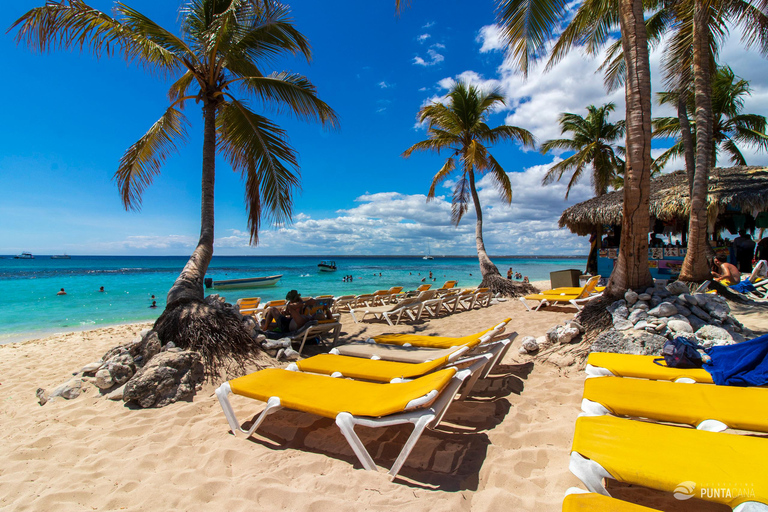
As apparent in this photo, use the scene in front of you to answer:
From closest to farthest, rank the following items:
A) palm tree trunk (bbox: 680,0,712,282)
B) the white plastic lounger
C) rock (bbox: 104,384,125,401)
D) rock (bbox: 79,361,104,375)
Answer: the white plastic lounger < rock (bbox: 104,384,125,401) < rock (bbox: 79,361,104,375) < palm tree trunk (bbox: 680,0,712,282)

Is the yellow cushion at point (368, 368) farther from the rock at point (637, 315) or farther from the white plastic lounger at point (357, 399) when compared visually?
the rock at point (637, 315)

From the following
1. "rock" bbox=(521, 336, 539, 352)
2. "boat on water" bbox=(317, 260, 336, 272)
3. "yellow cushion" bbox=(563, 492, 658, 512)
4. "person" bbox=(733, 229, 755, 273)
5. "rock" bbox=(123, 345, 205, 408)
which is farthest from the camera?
"boat on water" bbox=(317, 260, 336, 272)

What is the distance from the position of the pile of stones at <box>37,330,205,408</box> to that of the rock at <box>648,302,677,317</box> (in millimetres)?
5147

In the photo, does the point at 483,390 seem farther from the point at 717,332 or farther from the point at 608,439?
the point at 717,332

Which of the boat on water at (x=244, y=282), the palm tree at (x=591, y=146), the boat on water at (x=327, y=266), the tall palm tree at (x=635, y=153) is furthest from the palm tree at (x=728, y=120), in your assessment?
the boat on water at (x=327, y=266)

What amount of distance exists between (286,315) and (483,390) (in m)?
3.19

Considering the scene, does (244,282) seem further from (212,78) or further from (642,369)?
(642,369)

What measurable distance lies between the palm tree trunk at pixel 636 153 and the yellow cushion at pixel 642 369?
1.67m

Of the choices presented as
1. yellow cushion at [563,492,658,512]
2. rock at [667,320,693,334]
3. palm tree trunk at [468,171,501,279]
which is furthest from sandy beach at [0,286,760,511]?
palm tree trunk at [468,171,501,279]

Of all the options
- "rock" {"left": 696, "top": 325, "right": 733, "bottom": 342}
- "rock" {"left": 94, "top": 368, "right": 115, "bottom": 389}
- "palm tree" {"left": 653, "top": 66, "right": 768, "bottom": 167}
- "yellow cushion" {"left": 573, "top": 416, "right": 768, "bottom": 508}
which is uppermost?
"palm tree" {"left": 653, "top": 66, "right": 768, "bottom": 167}

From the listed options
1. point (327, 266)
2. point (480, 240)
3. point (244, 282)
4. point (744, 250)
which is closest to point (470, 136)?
point (480, 240)

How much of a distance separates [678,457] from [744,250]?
1478 cm

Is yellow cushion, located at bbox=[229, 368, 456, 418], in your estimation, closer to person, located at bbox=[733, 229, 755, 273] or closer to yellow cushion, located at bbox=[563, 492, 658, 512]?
yellow cushion, located at bbox=[563, 492, 658, 512]

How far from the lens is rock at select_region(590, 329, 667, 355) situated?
3.50 meters
